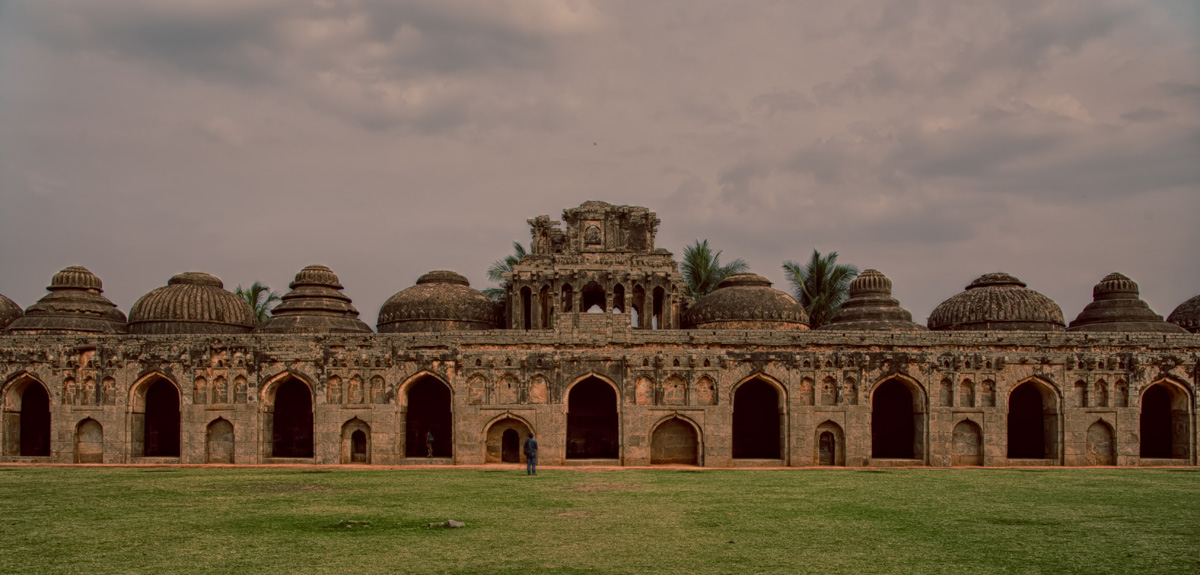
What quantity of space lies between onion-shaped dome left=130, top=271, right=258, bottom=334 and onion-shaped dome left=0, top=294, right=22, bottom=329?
620 cm

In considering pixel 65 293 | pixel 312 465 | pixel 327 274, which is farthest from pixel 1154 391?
pixel 65 293

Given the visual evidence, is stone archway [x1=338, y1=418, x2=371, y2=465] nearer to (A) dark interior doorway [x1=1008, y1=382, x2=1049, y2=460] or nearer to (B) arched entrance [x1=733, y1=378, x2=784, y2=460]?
(B) arched entrance [x1=733, y1=378, x2=784, y2=460]

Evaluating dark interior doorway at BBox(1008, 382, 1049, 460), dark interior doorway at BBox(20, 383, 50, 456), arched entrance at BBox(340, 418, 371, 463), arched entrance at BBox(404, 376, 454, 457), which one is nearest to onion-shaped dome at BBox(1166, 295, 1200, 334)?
dark interior doorway at BBox(1008, 382, 1049, 460)

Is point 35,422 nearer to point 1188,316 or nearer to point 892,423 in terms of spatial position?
point 892,423

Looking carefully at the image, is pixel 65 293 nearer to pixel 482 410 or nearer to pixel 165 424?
pixel 165 424

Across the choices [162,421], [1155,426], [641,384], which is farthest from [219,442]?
[1155,426]

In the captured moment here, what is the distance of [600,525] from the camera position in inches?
618

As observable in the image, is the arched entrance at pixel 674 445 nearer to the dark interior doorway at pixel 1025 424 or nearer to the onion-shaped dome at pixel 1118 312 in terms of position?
the dark interior doorway at pixel 1025 424

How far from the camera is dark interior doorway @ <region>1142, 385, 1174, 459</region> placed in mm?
37656

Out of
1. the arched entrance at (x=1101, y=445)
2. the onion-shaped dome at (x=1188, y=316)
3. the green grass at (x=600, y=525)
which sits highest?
the onion-shaped dome at (x=1188, y=316)

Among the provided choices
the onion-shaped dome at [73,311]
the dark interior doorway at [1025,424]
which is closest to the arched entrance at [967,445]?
the dark interior doorway at [1025,424]

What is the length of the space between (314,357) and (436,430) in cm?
610

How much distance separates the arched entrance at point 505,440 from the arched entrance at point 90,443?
44.3 ft

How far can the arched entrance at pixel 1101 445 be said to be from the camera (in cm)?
3400
